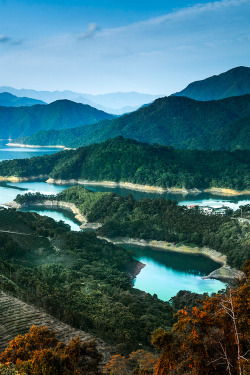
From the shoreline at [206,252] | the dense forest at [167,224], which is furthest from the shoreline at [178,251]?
the dense forest at [167,224]

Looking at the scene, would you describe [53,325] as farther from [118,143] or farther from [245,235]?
[118,143]

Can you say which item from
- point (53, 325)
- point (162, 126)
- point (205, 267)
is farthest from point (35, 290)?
point (162, 126)

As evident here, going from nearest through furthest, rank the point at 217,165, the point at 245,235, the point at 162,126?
1. the point at 245,235
2. the point at 217,165
3. the point at 162,126

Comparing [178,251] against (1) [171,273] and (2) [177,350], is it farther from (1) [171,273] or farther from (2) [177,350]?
(2) [177,350]

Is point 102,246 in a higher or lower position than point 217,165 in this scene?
lower

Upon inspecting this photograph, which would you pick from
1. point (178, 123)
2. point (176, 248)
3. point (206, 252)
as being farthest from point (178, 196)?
point (178, 123)

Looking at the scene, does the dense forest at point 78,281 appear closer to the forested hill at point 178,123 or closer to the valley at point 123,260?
the valley at point 123,260

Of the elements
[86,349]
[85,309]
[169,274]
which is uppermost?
[86,349]

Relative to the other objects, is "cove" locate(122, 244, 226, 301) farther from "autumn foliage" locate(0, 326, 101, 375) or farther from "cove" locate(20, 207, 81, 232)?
"autumn foliage" locate(0, 326, 101, 375)
